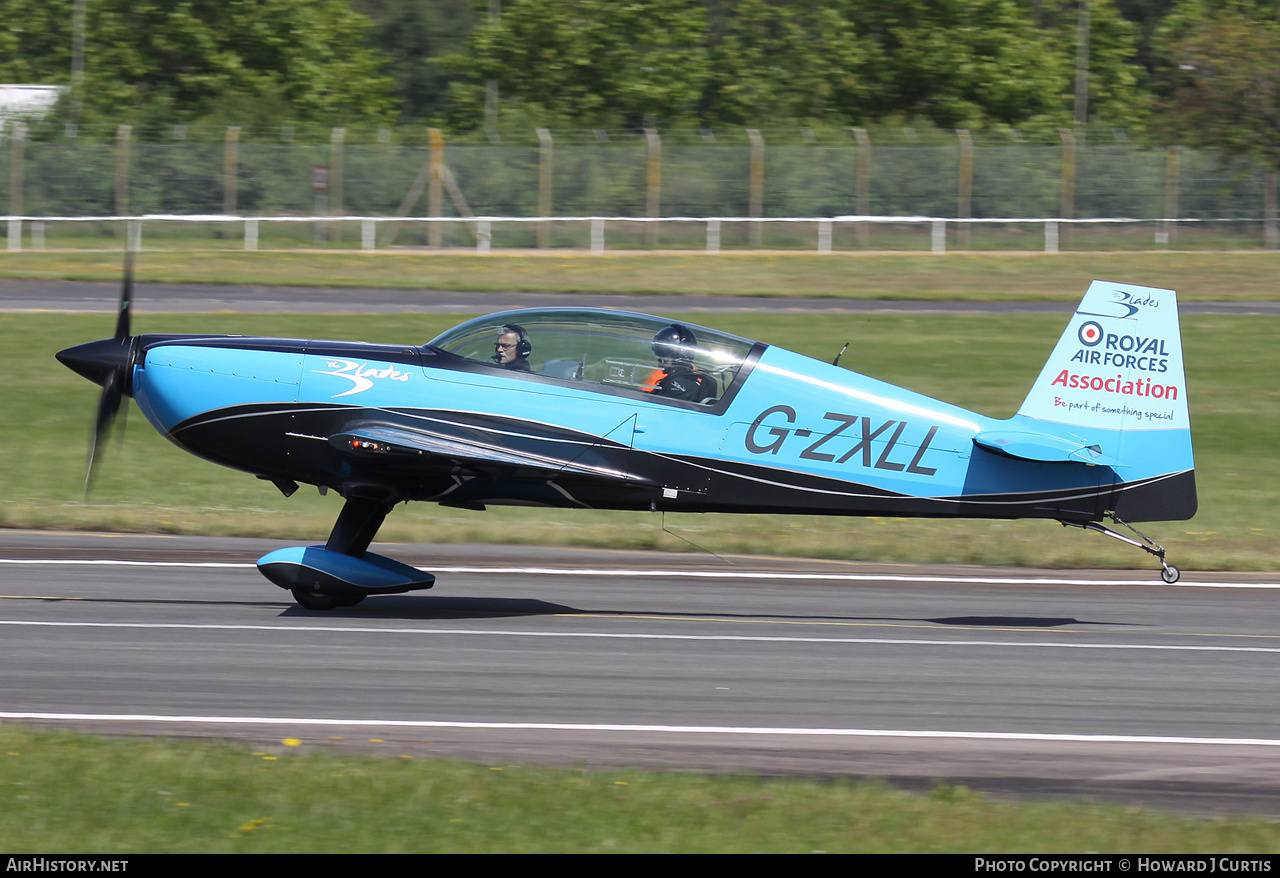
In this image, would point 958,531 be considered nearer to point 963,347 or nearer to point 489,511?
point 489,511

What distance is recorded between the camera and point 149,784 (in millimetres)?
6812

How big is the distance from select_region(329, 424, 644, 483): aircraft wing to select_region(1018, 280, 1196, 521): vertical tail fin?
3686 mm

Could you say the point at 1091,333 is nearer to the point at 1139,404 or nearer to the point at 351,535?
the point at 1139,404

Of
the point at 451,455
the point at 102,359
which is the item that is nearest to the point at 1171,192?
the point at 451,455

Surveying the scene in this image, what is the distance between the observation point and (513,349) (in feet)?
36.5

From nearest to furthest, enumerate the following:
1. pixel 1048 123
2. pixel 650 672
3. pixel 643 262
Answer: pixel 650 672, pixel 643 262, pixel 1048 123

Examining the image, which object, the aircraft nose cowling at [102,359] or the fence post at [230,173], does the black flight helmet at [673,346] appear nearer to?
the aircraft nose cowling at [102,359]

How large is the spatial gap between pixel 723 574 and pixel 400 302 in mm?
18001

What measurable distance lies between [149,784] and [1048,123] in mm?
47864

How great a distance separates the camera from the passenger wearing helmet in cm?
1100

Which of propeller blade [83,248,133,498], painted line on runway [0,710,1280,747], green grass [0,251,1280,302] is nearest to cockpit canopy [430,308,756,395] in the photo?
propeller blade [83,248,133,498]

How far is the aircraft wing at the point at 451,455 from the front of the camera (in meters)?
10.7

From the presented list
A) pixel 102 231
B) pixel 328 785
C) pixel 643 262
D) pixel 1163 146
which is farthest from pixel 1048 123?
pixel 328 785

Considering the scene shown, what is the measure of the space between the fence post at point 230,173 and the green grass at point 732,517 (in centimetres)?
1145
